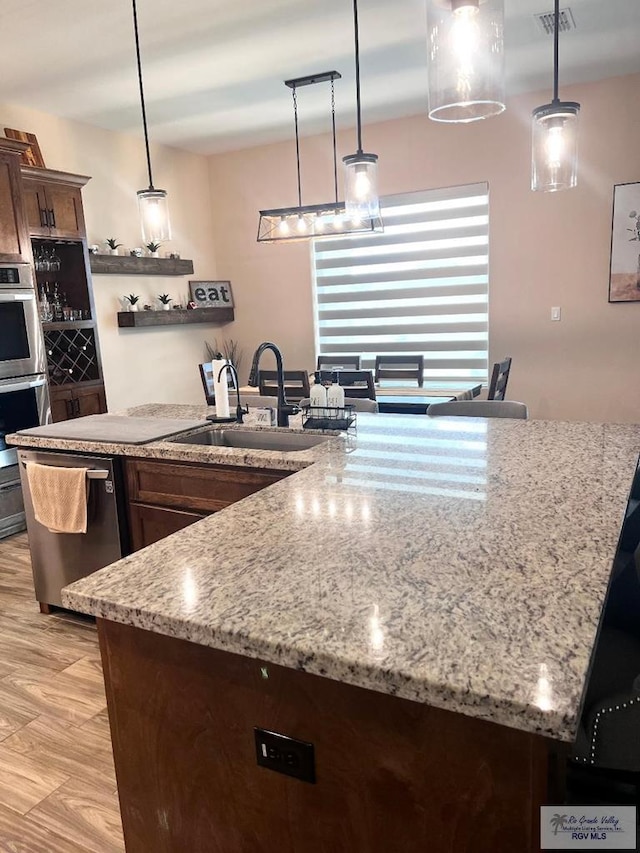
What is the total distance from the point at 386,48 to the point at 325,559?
3706 millimetres

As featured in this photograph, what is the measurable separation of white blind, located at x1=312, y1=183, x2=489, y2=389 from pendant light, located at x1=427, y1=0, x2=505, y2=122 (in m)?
3.75

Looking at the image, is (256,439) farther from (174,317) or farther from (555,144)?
(174,317)

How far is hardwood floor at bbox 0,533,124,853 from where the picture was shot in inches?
69.7

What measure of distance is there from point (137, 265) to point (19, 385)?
186 centimetres

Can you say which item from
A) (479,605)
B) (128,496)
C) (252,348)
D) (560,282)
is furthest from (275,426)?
(252,348)

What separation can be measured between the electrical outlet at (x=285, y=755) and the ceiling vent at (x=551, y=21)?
151 inches

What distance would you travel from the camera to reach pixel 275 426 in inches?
106

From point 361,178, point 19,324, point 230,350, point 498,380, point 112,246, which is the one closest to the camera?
point 361,178

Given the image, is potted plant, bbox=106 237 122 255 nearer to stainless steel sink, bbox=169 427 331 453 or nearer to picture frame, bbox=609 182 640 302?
stainless steel sink, bbox=169 427 331 453

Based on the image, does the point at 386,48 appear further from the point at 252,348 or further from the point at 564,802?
the point at 564,802

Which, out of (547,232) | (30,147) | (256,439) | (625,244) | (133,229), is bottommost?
(256,439)

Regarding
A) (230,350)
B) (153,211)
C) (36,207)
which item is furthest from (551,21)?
(230,350)

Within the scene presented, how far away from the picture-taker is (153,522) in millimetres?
2600

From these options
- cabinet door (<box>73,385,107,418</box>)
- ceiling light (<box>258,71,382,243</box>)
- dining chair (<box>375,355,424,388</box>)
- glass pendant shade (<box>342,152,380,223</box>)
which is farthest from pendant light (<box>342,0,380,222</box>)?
cabinet door (<box>73,385,107,418</box>)
